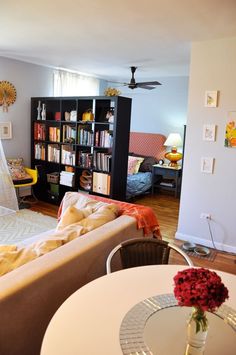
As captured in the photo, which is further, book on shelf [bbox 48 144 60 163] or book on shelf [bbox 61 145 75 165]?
book on shelf [bbox 48 144 60 163]

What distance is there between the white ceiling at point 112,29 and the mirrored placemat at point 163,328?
7.41 ft

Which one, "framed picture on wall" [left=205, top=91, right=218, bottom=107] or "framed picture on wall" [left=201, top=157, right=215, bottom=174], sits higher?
"framed picture on wall" [left=205, top=91, right=218, bottom=107]

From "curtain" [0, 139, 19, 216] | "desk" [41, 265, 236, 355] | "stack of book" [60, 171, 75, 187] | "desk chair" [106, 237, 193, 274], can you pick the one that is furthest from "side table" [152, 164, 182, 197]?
"desk" [41, 265, 236, 355]

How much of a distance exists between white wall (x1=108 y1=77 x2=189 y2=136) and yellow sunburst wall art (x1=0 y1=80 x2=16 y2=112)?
2881 mm

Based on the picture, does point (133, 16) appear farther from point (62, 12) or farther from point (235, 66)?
point (235, 66)

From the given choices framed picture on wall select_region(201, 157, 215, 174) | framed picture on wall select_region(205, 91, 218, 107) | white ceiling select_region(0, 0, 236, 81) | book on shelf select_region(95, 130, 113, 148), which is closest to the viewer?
white ceiling select_region(0, 0, 236, 81)

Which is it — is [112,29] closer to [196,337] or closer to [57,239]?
[57,239]

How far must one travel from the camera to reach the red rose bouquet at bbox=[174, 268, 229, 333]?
2.99ft

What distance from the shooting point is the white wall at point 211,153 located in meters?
3.33

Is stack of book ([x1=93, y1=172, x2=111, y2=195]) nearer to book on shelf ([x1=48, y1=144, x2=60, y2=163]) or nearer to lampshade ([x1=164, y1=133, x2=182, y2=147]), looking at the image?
book on shelf ([x1=48, y1=144, x2=60, y2=163])

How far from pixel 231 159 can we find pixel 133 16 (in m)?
1.90

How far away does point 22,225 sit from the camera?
414cm

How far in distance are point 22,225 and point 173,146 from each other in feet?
11.5

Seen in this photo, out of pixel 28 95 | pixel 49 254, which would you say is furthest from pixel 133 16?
pixel 28 95
